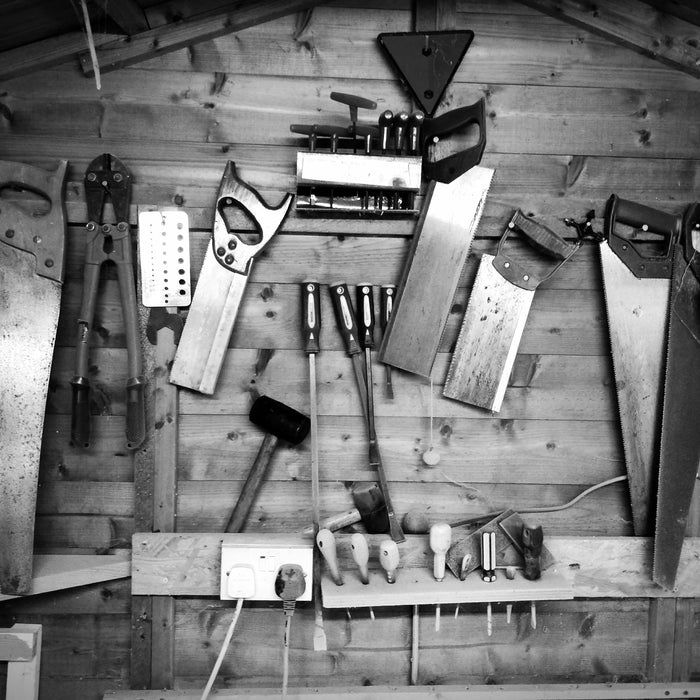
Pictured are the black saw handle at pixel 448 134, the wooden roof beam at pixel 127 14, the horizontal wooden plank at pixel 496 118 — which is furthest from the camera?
the horizontal wooden plank at pixel 496 118

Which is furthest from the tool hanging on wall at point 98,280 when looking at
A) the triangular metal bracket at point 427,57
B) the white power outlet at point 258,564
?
the triangular metal bracket at point 427,57

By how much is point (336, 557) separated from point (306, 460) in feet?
0.88

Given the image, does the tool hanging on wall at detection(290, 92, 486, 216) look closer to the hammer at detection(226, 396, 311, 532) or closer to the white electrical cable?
the hammer at detection(226, 396, 311, 532)

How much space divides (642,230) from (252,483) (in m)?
1.26

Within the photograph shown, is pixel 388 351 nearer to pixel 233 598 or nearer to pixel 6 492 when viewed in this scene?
pixel 233 598

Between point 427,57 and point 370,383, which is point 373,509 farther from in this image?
point 427,57

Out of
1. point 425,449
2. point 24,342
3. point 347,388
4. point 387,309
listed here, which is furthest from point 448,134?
point 24,342

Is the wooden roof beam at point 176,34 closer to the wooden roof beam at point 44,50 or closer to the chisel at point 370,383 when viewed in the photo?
the wooden roof beam at point 44,50

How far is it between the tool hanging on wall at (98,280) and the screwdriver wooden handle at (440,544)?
0.80 meters

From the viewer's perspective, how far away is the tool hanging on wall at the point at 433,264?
1.97 m

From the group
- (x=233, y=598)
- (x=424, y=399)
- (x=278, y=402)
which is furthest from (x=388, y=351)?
(x=233, y=598)

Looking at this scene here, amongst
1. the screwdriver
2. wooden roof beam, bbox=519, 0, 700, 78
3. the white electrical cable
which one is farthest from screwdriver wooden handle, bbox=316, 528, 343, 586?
wooden roof beam, bbox=519, 0, 700, 78

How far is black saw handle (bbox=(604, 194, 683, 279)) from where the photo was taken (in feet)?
6.56

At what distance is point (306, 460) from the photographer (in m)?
2.00
